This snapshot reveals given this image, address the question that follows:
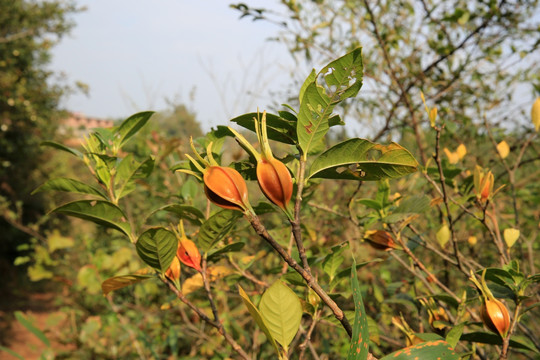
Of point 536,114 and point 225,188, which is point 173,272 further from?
point 536,114

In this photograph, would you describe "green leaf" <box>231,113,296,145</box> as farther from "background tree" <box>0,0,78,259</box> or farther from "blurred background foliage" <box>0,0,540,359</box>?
"background tree" <box>0,0,78,259</box>

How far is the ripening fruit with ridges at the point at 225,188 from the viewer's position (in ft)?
1.42

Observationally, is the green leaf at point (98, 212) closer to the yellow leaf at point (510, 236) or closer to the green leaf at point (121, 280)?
Result: the green leaf at point (121, 280)

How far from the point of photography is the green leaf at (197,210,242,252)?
60 centimetres

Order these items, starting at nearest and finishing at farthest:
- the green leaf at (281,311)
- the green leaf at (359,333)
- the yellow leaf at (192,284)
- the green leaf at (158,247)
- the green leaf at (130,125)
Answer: the green leaf at (359,333), the green leaf at (281,311), the green leaf at (158,247), the green leaf at (130,125), the yellow leaf at (192,284)

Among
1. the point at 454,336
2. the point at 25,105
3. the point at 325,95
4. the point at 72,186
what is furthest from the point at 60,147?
the point at 25,105

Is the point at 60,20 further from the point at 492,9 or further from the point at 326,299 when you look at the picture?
the point at 326,299

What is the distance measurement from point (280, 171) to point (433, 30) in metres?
2.32

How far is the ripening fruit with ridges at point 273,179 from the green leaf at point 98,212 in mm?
335

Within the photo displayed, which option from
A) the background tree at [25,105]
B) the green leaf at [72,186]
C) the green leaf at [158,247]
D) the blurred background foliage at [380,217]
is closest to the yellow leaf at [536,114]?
the blurred background foliage at [380,217]

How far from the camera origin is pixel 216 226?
630 millimetres

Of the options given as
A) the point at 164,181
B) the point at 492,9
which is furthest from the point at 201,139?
the point at 164,181

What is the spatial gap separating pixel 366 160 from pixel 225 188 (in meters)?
0.18

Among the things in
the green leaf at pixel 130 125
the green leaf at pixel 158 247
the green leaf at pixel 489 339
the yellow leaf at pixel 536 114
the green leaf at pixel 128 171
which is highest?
the green leaf at pixel 130 125
